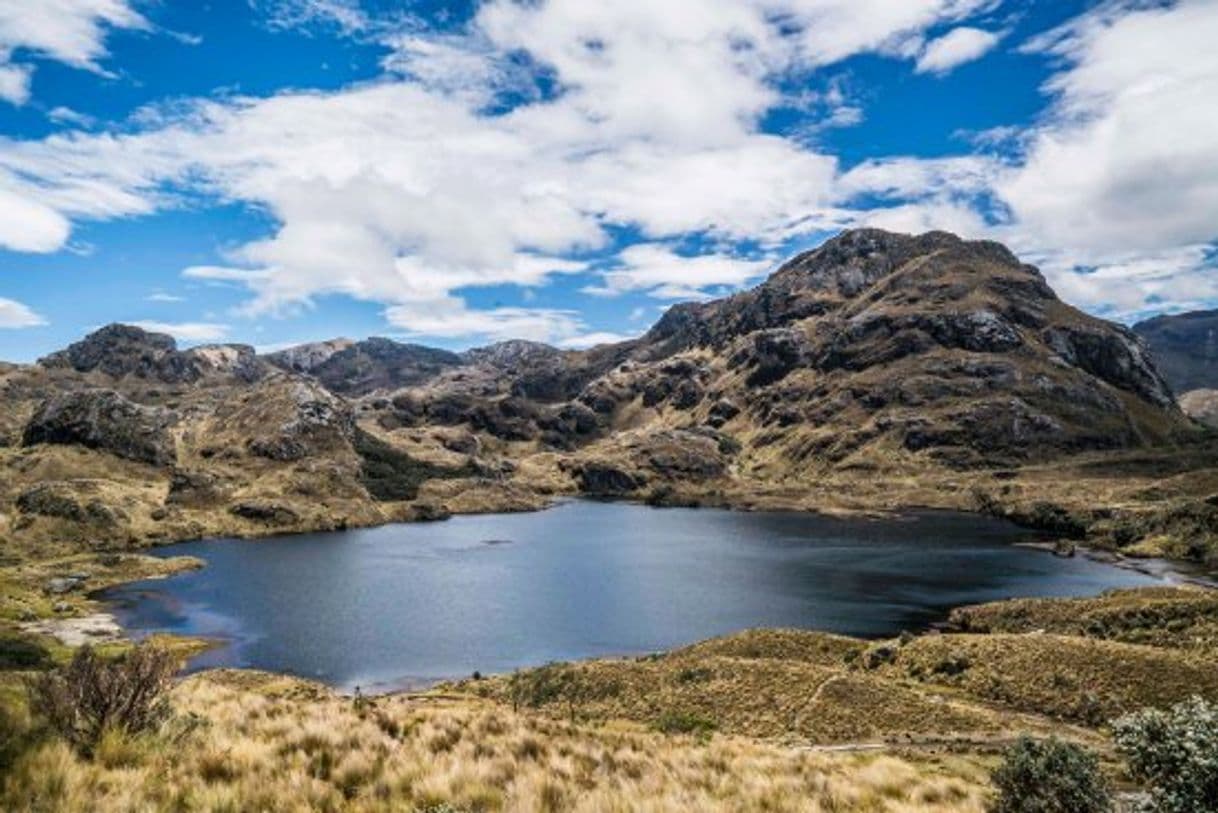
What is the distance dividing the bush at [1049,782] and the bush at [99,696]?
18.5 m

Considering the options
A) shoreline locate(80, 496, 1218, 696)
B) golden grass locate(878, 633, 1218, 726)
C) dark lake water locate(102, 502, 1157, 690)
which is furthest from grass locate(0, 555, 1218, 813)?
dark lake water locate(102, 502, 1157, 690)

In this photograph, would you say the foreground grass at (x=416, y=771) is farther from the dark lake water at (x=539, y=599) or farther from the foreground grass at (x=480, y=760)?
the dark lake water at (x=539, y=599)

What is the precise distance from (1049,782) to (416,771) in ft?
52.1

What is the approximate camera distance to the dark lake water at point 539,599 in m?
106

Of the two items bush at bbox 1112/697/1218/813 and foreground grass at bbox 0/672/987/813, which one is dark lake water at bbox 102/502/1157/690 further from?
bush at bbox 1112/697/1218/813

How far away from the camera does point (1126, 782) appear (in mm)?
34688

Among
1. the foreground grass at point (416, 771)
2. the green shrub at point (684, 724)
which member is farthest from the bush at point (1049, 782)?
the green shrub at point (684, 724)

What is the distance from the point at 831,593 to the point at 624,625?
40938 mm

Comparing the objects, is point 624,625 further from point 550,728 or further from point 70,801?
point 70,801

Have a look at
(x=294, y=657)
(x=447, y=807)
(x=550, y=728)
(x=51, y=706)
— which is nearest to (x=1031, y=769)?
(x=550, y=728)

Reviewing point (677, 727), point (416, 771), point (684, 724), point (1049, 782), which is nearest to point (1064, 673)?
point (684, 724)

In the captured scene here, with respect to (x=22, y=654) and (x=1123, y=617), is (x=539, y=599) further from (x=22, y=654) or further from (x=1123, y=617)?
(x=1123, y=617)

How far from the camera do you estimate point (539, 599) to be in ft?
464

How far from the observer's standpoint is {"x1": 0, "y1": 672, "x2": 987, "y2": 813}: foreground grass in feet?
37.4
